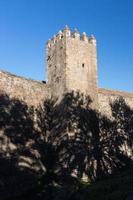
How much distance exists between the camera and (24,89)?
850 inches

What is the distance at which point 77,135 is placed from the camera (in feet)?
70.8

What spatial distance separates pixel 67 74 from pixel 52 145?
4652mm

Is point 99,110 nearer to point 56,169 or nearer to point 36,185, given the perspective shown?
point 56,169

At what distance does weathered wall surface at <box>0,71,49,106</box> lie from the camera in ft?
67.4

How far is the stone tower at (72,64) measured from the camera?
22719 mm

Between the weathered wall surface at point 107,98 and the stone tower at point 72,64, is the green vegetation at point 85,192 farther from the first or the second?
the weathered wall surface at point 107,98

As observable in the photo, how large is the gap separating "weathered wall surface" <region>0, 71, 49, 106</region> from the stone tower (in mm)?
1060

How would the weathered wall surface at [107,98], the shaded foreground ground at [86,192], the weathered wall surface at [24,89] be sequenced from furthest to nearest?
the weathered wall surface at [107,98], the weathered wall surface at [24,89], the shaded foreground ground at [86,192]

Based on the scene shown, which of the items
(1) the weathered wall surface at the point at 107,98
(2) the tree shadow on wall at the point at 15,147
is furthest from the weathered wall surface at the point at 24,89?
(1) the weathered wall surface at the point at 107,98

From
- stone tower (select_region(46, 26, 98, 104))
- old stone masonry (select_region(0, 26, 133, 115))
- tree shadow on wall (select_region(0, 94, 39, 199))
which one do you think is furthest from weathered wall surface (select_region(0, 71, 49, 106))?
stone tower (select_region(46, 26, 98, 104))

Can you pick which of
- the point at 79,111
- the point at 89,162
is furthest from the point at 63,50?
the point at 89,162

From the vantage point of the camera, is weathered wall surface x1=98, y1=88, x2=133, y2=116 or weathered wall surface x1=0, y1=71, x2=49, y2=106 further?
weathered wall surface x1=98, y1=88, x2=133, y2=116

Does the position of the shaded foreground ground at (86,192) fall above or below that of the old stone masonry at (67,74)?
below

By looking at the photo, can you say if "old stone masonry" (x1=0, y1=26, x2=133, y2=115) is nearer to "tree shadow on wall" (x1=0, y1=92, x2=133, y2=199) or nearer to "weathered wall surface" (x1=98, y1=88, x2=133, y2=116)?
"weathered wall surface" (x1=98, y1=88, x2=133, y2=116)
